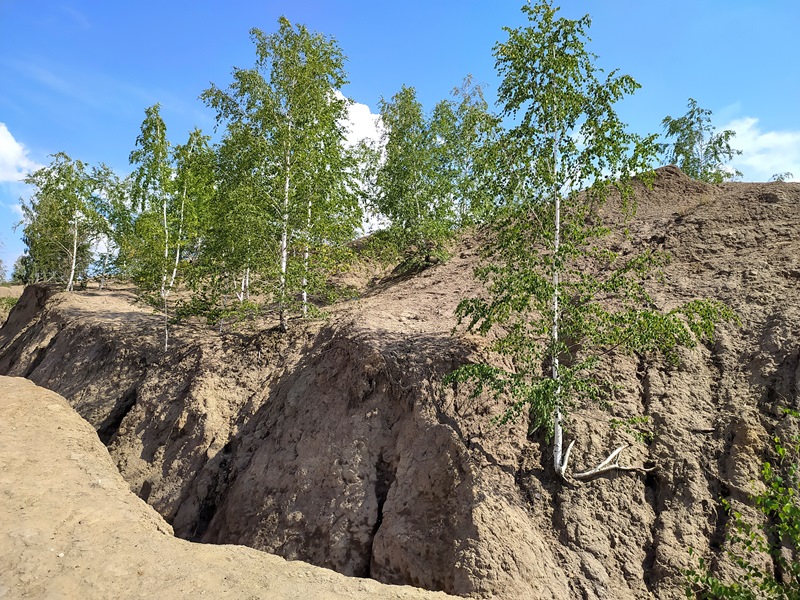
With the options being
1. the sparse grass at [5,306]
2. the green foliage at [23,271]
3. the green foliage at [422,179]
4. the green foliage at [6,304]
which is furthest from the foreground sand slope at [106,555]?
the green foliage at [23,271]

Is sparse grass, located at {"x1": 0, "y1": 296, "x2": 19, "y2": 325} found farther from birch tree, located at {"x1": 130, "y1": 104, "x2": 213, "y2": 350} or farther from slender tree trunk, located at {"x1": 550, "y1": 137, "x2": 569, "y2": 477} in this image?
slender tree trunk, located at {"x1": 550, "y1": 137, "x2": 569, "y2": 477}

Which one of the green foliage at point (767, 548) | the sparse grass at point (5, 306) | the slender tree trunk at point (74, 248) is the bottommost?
the green foliage at point (767, 548)

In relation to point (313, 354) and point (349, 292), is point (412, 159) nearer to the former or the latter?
point (349, 292)

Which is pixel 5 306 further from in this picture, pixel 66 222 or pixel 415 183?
pixel 415 183

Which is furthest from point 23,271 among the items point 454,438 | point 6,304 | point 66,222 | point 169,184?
point 454,438

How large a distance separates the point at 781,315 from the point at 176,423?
13.7m

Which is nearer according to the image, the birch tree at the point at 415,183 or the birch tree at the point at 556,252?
the birch tree at the point at 556,252

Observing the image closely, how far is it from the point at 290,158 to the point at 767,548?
14.5 metres

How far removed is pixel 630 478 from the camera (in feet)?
29.4

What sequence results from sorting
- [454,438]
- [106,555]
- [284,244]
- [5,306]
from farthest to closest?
1. [5,306]
2. [284,244]
3. [454,438]
4. [106,555]

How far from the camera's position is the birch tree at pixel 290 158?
607 inches

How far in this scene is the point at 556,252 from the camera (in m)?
9.41

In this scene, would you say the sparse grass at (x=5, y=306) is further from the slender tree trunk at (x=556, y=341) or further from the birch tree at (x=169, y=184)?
the slender tree trunk at (x=556, y=341)

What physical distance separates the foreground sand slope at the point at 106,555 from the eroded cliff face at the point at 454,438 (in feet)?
5.30
